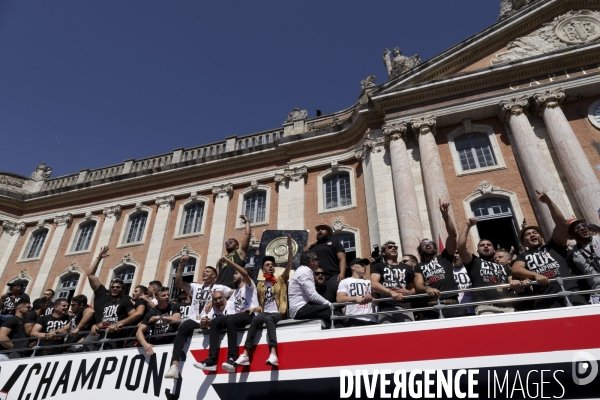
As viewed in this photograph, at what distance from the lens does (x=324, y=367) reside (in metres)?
4.73

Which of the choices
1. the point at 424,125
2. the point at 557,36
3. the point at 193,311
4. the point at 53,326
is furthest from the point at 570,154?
the point at 53,326

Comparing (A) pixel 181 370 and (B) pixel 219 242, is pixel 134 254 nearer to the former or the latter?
(B) pixel 219 242

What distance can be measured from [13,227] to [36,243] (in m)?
1.79

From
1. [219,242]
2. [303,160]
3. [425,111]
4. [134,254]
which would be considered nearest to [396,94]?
[425,111]

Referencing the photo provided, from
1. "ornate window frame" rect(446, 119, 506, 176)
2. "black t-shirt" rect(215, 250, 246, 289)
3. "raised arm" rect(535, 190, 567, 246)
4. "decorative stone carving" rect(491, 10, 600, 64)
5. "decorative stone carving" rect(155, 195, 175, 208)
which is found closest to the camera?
"raised arm" rect(535, 190, 567, 246)

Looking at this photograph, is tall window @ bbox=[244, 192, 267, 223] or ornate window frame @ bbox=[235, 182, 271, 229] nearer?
ornate window frame @ bbox=[235, 182, 271, 229]

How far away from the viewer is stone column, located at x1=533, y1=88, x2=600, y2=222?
10.8 meters

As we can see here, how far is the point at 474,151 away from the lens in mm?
13977

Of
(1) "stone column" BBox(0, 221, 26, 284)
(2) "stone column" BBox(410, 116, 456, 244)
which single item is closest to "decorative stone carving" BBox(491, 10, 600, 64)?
(2) "stone column" BBox(410, 116, 456, 244)

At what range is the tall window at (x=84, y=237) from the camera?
19.3m

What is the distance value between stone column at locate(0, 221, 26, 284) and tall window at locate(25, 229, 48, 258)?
2.52 feet

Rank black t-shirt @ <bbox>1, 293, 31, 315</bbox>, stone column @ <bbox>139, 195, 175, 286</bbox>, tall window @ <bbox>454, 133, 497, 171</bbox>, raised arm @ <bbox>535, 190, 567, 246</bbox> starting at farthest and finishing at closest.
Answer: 1. stone column @ <bbox>139, 195, 175, 286</bbox>
2. tall window @ <bbox>454, 133, 497, 171</bbox>
3. black t-shirt @ <bbox>1, 293, 31, 315</bbox>
4. raised arm @ <bbox>535, 190, 567, 246</bbox>

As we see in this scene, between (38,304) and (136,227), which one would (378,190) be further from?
(136,227)

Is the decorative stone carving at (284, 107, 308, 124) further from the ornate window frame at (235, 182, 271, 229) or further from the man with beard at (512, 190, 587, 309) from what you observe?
the man with beard at (512, 190, 587, 309)
